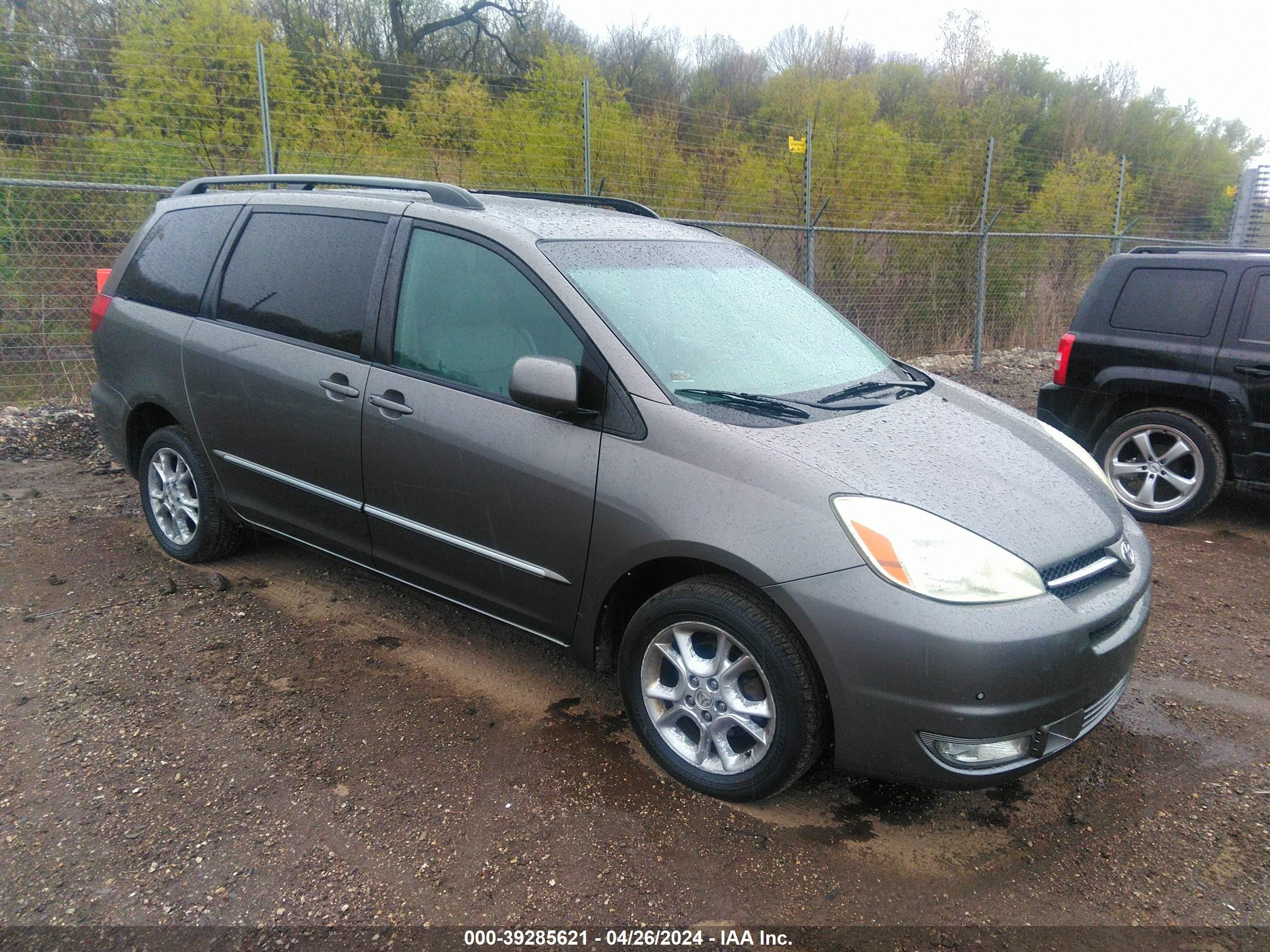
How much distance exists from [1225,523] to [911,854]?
15.0ft

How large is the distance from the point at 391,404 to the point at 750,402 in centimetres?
136

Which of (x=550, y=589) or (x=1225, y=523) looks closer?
(x=550, y=589)

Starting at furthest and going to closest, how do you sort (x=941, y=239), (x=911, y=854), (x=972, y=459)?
(x=941, y=239) < (x=972, y=459) < (x=911, y=854)

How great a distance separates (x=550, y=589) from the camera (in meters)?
3.06

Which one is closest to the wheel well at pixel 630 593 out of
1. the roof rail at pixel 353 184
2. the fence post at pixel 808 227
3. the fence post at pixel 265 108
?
the roof rail at pixel 353 184

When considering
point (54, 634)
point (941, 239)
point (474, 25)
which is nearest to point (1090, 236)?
point (941, 239)

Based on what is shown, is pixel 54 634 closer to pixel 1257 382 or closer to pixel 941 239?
pixel 1257 382

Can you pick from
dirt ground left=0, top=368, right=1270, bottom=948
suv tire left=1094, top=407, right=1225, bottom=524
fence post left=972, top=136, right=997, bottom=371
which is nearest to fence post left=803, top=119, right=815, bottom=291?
fence post left=972, top=136, right=997, bottom=371

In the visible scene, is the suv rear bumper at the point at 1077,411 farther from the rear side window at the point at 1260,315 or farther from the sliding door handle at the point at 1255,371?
A: the rear side window at the point at 1260,315

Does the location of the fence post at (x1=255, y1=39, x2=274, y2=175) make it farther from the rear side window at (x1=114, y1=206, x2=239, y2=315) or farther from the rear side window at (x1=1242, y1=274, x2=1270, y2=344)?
the rear side window at (x1=1242, y1=274, x2=1270, y2=344)

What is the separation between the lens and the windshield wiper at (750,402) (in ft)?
9.59

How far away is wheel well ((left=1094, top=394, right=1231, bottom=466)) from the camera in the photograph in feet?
18.1

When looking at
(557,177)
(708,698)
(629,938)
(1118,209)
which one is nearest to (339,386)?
(708,698)

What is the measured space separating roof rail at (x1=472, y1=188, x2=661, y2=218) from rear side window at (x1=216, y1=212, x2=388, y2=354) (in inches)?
29.3
